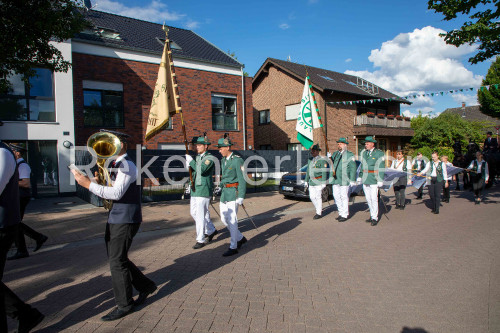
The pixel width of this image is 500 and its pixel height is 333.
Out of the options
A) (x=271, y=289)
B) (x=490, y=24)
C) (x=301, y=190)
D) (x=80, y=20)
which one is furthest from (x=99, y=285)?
(x=490, y=24)

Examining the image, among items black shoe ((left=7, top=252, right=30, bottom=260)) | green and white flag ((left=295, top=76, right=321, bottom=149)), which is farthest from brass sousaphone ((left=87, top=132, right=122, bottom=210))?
green and white flag ((left=295, top=76, right=321, bottom=149))

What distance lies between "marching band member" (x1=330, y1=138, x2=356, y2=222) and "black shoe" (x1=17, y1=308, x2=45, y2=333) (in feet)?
22.6

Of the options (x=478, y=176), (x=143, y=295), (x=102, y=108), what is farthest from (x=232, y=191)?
(x=102, y=108)

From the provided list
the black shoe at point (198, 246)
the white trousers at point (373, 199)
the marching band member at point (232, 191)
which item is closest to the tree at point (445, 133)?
the white trousers at point (373, 199)

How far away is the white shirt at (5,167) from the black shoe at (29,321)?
4.00ft

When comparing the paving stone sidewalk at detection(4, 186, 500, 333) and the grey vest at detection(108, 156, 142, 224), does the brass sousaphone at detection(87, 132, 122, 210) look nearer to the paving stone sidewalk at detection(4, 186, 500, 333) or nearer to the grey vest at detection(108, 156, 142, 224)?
the grey vest at detection(108, 156, 142, 224)

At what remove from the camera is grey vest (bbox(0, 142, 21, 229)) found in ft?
9.59

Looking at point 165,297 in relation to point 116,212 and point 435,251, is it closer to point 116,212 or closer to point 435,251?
point 116,212

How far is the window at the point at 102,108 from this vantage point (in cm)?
1535

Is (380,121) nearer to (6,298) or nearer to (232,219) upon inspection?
(232,219)

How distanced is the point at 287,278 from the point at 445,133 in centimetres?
2833

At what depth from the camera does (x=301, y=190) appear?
12.1 metres

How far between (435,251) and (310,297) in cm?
307

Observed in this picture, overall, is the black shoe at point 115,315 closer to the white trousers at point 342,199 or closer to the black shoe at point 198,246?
the black shoe at point 198,246
